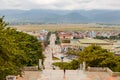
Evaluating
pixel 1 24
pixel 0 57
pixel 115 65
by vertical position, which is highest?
pixel 1 24

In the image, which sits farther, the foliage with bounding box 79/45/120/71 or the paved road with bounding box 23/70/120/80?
the foliage with bounding box 79/45/120/71

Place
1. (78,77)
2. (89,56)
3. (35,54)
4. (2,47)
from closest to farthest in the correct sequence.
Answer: (2,47) → (78,77) → (89,56) → (35,54)

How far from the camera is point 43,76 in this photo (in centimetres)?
2791

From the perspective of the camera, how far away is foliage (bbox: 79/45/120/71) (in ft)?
115

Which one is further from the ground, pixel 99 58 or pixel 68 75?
pixel 99 58

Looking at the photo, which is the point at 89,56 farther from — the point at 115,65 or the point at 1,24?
the point at 1,24

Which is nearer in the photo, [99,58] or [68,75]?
[68,75]

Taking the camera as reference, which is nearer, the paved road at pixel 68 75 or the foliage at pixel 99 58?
the paved road at pixel 68 75

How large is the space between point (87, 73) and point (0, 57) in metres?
10.9

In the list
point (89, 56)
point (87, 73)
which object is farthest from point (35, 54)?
point (87, 73)

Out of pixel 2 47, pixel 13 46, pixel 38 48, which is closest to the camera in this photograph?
pixel 2 47

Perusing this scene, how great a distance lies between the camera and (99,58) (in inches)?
1433

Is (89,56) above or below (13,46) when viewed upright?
below

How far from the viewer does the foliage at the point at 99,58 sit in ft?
115
